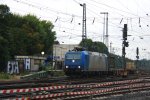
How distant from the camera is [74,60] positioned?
48469 mm

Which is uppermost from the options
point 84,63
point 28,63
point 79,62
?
point 28,63

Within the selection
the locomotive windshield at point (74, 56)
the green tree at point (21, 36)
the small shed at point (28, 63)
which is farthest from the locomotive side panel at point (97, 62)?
the green tree at point (21, 36)

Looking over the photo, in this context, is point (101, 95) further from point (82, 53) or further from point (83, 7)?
point (83, 7)

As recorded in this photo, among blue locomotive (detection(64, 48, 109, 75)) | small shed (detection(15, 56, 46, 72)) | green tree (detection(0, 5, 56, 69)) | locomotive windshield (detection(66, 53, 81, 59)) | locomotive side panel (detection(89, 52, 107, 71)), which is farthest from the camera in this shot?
green tree (detection(0, 5, 56, 69))

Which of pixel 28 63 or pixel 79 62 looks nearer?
pixel 79 62

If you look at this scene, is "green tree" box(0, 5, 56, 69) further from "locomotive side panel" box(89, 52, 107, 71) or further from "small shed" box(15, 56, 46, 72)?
"locomotive side panel" box(89, 52, 107, 71)

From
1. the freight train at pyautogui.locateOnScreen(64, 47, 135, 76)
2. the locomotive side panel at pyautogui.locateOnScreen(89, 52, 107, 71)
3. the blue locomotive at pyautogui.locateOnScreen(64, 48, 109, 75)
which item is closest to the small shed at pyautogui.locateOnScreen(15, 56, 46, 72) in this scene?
the locomotive side panel at pyautogui.locateOnScreen(89, 52, 107, 71)

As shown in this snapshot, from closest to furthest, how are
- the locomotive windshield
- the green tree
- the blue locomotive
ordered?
the blue locomotive, the locomotive windshield, the green tree

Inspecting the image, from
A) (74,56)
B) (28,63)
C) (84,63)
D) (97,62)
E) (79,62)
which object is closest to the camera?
(79,62)

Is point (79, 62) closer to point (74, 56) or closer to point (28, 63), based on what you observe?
point (74, 56)

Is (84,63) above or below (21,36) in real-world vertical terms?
below

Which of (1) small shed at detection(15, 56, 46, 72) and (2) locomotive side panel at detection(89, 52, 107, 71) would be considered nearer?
(2) locomotive side panel at detection(89, 52, 107, 71)

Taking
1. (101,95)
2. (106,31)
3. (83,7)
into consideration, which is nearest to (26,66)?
(83,7)

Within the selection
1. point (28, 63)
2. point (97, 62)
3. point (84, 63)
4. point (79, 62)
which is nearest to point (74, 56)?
point (79, 62)
